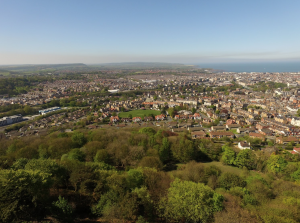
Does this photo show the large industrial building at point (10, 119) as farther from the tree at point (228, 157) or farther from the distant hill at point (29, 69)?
the distant hill at point (29, 69)

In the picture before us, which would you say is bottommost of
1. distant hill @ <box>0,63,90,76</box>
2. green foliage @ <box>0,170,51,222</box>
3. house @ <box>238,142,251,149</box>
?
house @ <box>238,142,251,149</box>

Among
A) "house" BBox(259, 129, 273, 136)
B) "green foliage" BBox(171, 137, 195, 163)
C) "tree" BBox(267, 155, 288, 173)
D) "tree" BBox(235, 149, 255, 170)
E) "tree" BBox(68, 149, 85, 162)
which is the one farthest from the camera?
"house" BBox(259, 129, 273, 136)

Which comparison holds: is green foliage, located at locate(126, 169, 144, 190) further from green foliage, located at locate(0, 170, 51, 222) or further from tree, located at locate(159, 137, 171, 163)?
tree, located at locate(159, 137, 171, 163)

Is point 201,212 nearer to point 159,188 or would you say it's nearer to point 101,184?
point 159,188

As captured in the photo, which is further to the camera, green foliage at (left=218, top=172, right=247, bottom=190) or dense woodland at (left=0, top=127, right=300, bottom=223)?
green foliage at (left=218, top=172, right=247, bottom=190)

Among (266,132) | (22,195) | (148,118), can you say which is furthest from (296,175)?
(148,118)

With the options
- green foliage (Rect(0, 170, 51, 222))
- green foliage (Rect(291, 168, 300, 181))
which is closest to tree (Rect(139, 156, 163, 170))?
green foliage (Rect(0, 170, 51, 222))

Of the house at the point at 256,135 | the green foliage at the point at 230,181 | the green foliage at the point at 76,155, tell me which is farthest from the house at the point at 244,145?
the green foliage at the point at 76,155
